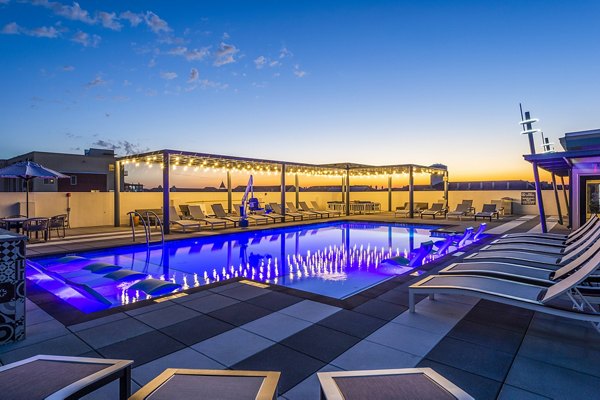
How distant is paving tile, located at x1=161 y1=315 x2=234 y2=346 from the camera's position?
9.58 feet

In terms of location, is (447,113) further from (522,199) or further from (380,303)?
(380,303)

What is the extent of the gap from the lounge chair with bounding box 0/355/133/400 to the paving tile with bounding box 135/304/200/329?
5.30 ft

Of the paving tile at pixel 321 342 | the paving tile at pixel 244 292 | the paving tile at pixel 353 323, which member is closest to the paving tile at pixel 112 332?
the paving tile at pixel 244 292

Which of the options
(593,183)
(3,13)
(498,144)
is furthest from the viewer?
(498,144)

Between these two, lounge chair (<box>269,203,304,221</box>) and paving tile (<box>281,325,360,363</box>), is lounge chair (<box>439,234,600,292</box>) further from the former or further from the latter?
lounge chair (<box>269,203,304,221</box>)

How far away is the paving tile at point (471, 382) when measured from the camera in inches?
80.6

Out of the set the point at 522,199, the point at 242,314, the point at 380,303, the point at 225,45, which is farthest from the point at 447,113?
the point at 242,314

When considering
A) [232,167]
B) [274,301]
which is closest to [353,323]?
[274,301]

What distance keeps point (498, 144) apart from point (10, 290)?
24.3 metres

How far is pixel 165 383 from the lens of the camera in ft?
4.92

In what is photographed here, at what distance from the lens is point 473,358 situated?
251 cm

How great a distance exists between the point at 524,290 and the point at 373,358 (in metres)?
1.76

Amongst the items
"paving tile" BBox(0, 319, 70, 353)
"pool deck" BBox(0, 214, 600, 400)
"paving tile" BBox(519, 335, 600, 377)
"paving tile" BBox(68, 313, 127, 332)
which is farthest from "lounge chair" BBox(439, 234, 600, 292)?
"paving tile" BBox(0, 319, 70, 353)

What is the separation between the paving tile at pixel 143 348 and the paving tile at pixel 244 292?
1309 mm
